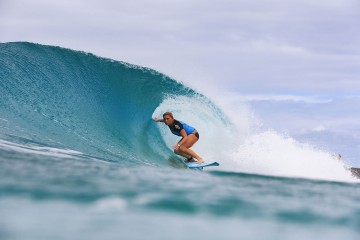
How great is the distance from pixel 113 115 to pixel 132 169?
694 centimetres

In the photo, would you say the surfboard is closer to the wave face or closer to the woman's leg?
the woman's leg

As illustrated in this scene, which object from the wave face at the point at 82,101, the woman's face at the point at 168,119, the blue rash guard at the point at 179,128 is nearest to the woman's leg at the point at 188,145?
the blue rash guard at the point at 179,128

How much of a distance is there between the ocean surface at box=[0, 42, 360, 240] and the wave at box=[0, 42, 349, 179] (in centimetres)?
4

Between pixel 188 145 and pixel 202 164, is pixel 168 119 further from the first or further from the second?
pixel 202 164

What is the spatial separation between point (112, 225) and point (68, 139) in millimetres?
7194

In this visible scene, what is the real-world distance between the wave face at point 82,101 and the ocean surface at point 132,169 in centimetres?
4

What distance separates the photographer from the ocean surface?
440 centimetres

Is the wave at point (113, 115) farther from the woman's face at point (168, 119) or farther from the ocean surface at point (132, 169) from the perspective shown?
the woman's face at point (168, 119)

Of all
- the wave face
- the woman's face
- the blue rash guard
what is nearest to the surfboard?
the blue rash guard

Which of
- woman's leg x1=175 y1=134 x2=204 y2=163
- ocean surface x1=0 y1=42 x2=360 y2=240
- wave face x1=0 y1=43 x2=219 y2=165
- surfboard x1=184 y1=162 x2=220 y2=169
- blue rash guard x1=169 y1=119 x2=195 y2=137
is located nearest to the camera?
ocean surface x1=0 y1=42 x2=360 y2=240

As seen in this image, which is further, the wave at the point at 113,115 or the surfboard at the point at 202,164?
the wave at the point at 113,115

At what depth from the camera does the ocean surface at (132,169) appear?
14.4 feet

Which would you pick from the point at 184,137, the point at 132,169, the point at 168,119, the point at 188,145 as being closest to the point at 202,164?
the point at 188,145

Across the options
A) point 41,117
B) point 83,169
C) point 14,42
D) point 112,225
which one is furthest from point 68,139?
point 112,225
